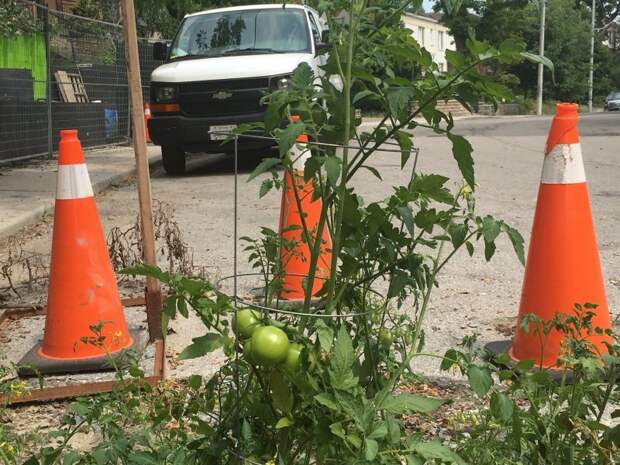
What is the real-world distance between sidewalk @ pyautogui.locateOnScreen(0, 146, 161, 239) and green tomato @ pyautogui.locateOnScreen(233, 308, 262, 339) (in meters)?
5.55

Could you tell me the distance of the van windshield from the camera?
11641 millimetres

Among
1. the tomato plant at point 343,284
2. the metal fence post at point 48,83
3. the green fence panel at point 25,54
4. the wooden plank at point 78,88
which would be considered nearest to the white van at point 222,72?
the metal fence post at point 48,83

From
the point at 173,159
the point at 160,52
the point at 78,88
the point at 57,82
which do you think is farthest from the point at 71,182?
the point at 78,88

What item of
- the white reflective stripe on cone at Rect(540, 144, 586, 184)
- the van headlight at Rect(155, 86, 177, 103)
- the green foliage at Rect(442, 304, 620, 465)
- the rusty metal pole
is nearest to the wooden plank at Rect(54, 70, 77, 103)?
the van headlight at Rect(155, 86, 177, 103)

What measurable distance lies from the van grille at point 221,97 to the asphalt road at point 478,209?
845 millimetres

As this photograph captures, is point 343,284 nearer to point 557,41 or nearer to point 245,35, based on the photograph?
point 245,35

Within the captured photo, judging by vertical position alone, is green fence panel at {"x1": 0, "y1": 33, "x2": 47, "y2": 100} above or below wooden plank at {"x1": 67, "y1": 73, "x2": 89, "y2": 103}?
above

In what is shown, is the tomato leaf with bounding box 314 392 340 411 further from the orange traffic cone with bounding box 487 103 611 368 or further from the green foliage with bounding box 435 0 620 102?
the green foliage with bounding box 435 0 620 102

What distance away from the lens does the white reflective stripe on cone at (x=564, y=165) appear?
380cm

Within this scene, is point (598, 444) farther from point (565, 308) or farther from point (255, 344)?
point (565, 308)

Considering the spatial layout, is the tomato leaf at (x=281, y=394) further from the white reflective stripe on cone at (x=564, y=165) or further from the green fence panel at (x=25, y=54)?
the green fence panel at (x=25, y=54)

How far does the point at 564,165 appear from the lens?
150 inches

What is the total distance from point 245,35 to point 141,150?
328 inches

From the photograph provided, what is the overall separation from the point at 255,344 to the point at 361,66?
695mm
